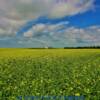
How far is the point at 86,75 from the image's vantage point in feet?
44.9

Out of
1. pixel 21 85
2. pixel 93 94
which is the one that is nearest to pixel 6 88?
pixel 21 85

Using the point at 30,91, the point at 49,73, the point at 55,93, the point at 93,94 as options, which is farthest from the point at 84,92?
the point at 49,73

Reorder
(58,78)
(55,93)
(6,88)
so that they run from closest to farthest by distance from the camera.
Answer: (55,93), (6,88), (58,78)

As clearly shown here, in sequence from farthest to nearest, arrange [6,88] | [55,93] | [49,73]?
[49,73] < [6,88] < [55,93]

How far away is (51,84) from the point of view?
11703mm

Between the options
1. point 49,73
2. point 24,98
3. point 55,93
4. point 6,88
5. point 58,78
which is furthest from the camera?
point 49,73

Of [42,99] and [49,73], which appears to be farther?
[49,73]

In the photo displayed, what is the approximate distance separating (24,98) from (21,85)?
2.90m

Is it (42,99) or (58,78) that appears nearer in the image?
(42,99)

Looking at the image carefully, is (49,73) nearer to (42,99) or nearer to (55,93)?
(55,93)

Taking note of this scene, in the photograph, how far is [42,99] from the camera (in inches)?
347

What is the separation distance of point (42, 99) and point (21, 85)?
2865 millimetres

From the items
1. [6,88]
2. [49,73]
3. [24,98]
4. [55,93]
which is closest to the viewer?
[24,98]

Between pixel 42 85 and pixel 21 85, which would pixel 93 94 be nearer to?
pixel 42 85
